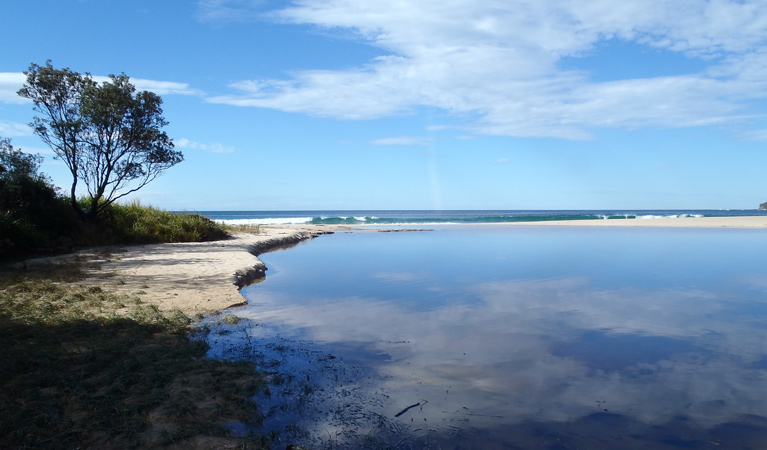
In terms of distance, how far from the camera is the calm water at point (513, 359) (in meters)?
4.25

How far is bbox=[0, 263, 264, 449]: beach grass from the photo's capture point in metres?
3.87

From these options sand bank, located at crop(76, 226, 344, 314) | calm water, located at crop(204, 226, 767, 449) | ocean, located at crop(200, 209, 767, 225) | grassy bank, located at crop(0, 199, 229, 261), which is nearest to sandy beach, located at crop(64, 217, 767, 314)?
sand bank, located at crop(76, 226, 344, 314)

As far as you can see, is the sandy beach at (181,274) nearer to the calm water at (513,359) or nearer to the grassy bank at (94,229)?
the calm water at (513,359)

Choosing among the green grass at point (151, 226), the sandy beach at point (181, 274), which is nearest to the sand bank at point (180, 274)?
the sandy beach at point (181, 274)

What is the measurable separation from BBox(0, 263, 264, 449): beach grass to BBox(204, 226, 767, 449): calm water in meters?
0.45

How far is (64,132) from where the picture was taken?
700 inches

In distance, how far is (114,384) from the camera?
15.5 feet

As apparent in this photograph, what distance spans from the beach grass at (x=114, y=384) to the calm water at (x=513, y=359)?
448 mm

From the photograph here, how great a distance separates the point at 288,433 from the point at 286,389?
0.96 metres

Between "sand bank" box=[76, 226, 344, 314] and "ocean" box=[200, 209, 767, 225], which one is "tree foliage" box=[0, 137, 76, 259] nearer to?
"sand bank" box=[76, 226, 344, 314]

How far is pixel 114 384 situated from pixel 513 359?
4403 mm

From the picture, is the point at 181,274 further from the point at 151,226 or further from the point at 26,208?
the point at 151,226

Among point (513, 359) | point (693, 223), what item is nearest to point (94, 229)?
point (513, 359)

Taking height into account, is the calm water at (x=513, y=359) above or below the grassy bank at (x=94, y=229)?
below
